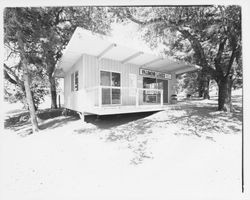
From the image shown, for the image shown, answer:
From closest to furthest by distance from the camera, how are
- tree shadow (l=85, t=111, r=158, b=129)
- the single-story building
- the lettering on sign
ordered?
the single-story building → tree shadow (l=85, t=111, r=158, b=129) → the lettering on sign

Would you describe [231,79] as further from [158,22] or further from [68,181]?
[68,181]

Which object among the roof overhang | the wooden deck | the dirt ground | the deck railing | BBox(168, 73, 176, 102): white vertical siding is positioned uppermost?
the roof overhang

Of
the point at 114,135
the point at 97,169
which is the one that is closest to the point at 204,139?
the point at 114,135

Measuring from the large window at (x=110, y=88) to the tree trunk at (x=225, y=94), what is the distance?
16.2 ft

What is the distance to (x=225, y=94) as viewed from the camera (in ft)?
20.1

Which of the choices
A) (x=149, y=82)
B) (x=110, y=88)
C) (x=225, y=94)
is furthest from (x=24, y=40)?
(x=225, y=94)

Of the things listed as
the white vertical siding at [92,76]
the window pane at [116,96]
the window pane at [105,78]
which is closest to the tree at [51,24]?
the white vertical siding at [92,76]

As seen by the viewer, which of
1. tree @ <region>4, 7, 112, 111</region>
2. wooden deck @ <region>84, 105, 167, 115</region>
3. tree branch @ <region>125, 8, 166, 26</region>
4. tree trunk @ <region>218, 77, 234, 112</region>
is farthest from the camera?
tree trunk @ <region>218, 77, 234, 112</region>

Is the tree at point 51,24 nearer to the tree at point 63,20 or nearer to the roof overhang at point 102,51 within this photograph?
the tree at point 63,20

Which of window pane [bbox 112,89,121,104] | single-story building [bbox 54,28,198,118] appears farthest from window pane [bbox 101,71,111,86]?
window pane [bbox 112,89,121,104]

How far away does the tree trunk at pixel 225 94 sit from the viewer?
5.91 m

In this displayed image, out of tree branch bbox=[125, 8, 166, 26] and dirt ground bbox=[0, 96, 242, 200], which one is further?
tree branch bbox=[125, 8, 166, 26]

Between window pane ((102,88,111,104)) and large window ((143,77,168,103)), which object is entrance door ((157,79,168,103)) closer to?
large window ((143,77,168,103))

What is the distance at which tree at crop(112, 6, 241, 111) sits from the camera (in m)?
3.28
